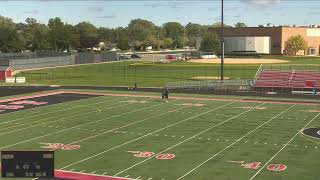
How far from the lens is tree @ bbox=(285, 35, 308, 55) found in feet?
440

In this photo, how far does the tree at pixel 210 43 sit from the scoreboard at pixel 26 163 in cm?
13153

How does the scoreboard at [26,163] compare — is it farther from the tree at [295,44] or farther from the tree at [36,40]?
the tree at [36,40]

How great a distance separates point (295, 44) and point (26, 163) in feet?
431

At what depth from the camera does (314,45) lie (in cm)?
14625

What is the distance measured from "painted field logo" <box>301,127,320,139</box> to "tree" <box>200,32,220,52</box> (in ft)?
368

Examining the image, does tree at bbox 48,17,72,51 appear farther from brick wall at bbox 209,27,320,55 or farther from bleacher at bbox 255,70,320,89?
bleacher at bbox 255,70,320,89

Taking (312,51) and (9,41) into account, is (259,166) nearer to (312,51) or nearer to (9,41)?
(9,41)

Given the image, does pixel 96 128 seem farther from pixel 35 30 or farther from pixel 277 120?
pixel 35 30

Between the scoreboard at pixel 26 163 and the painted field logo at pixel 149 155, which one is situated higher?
the scoreboard at pixel 26 163

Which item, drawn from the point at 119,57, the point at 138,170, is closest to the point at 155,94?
the point at 138,170

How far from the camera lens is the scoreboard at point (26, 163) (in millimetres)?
9930

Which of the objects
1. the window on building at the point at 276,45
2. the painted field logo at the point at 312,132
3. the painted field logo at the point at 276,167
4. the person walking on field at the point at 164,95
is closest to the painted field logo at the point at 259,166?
the painted field logo at the point at 276,167

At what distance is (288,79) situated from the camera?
53.1 m

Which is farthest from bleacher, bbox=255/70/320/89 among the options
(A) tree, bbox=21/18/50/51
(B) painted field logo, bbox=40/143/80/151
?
(A) tree, bbox=21/18/50/51
